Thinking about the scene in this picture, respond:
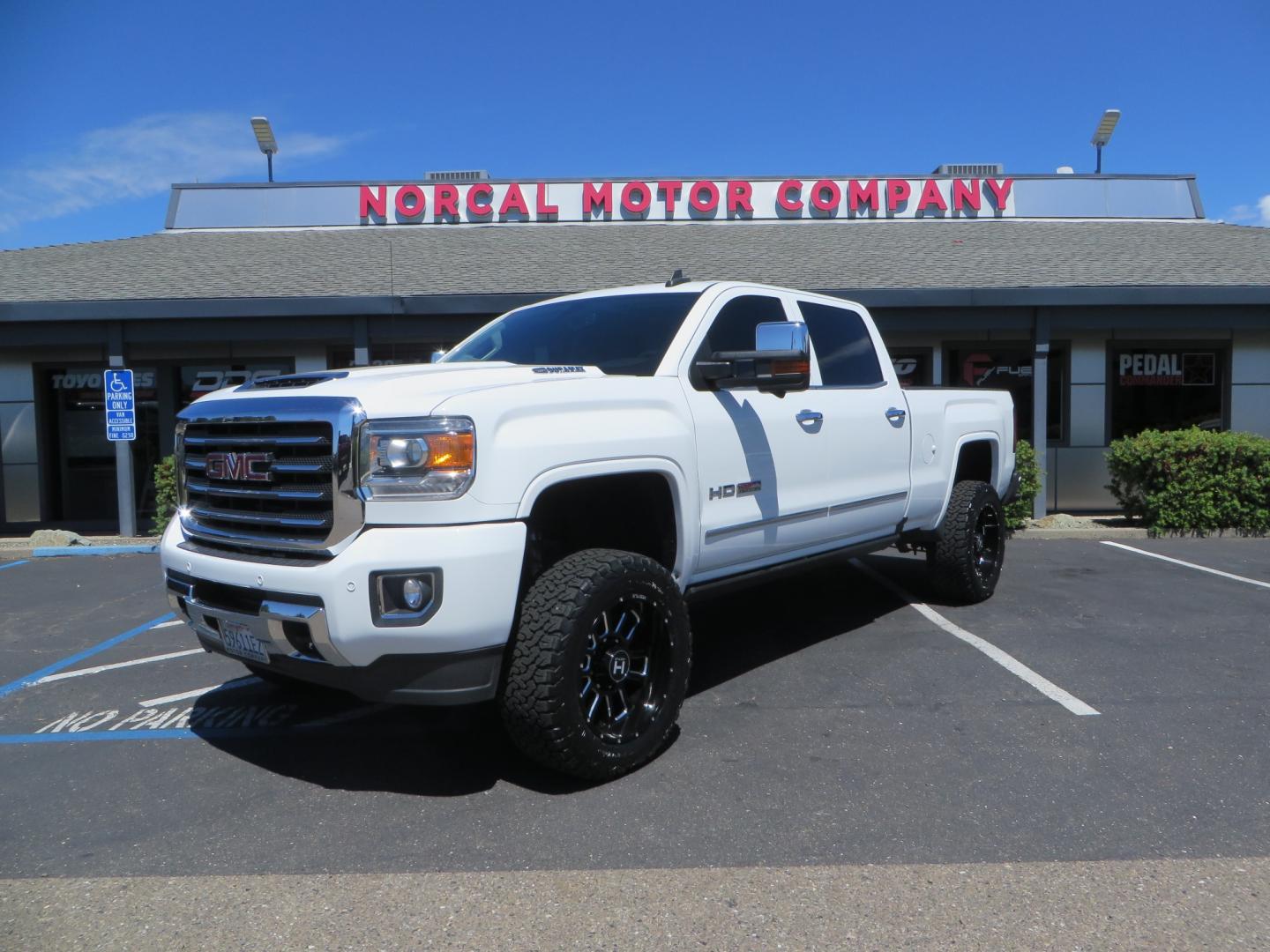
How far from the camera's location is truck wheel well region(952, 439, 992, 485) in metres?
7.00

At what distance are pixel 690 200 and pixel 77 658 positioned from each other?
1402 cm

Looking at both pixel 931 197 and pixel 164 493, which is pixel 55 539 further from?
pixel 931 197

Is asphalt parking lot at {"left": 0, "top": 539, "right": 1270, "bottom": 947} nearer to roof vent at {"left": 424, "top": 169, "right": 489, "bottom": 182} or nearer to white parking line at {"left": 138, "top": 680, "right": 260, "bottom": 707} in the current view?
white parking line at {"left": 138, "top": 680, "right": 260, "bottom": 707}

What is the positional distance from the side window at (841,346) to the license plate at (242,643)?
3298mm

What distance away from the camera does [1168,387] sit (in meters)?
13.8

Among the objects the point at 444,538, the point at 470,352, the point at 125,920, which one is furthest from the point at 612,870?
the point at 470,352

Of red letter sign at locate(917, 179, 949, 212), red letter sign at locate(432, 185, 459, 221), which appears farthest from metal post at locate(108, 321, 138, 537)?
red letter sign at locate(917, 179, 949, 212)

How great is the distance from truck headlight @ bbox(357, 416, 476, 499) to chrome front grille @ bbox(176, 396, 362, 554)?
0.22 ft

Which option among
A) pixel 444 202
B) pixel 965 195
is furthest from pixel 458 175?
pixel 965 195

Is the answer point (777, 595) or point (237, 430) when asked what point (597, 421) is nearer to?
point (237, 430)

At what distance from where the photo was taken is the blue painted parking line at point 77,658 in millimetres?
5340

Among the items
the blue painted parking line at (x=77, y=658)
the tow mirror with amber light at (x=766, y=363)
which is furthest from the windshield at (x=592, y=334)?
the blue painted parking line at (x=77, y=658)

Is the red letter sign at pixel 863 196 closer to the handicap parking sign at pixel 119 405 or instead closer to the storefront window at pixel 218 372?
the storefront window at pixel 218 372

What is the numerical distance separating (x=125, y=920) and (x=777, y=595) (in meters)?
5.47
